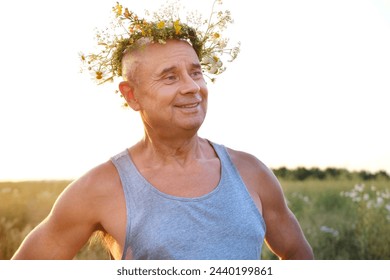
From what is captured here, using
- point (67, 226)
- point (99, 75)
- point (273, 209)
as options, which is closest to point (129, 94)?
point (99, 75)

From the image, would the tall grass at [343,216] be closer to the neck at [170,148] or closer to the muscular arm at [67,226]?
the neck at [170,148]

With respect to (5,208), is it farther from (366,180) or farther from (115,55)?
(366,180)

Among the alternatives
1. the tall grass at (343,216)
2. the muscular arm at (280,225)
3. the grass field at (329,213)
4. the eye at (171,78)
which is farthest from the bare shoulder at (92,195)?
the tall grass at (343,216)

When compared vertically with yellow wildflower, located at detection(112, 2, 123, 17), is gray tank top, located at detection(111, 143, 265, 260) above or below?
below

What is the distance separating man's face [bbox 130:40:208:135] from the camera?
2738mm

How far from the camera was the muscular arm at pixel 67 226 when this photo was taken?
278 centimetres

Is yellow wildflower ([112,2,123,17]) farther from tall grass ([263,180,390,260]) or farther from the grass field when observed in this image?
tall grass ([263,180,390,260])

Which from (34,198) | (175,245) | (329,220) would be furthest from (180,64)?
(329,220)

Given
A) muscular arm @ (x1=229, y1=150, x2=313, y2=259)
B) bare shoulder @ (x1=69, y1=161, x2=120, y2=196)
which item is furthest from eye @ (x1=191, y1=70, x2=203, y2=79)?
bare shoulder @ (x1=69, y1=161, x2=120, y2=196)

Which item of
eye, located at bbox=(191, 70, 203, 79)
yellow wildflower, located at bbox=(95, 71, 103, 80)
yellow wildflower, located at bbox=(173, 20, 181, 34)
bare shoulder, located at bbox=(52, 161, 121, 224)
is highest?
yellow wildflower, located at bbox=(173, 20, 181, 34)

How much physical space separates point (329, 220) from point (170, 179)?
3.10m

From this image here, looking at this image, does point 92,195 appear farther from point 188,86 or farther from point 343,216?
point 343,216

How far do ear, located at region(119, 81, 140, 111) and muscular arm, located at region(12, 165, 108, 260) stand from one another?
1.19ft
